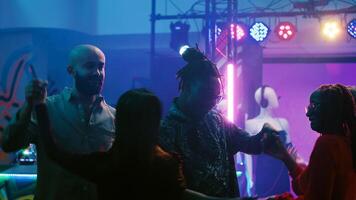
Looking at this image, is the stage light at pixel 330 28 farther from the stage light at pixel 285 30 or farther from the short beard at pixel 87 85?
the short beard at pixel 87 85

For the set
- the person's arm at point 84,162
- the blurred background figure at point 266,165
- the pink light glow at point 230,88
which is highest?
the person's arm at point 84,162

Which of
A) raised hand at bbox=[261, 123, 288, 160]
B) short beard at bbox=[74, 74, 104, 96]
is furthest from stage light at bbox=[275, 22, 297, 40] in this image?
short beard at bbox=[74, 74, 104, 96]

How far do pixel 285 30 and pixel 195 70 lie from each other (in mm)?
7360

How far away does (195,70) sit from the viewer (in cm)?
252

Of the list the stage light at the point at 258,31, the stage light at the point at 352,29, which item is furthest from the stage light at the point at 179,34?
the stage light at the point at 352,29

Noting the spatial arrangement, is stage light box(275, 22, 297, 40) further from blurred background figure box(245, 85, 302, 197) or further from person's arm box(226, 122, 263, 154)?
person's arm box(226, 122, 263, 154)

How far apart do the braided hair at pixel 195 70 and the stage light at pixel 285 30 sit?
7.21 m

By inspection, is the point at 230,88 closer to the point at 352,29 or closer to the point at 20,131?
the point at 352,29

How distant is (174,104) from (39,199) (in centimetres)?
85

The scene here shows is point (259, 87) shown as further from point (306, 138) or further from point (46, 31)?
point (46, 31)

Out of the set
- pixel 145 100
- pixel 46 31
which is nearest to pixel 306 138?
pixel 46 31

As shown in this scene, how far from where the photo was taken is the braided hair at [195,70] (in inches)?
98.8

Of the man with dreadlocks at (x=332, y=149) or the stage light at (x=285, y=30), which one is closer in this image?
the man with dreadlocks at (x=332, y=149)

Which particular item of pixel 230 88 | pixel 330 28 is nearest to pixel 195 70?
pixel 230 88
